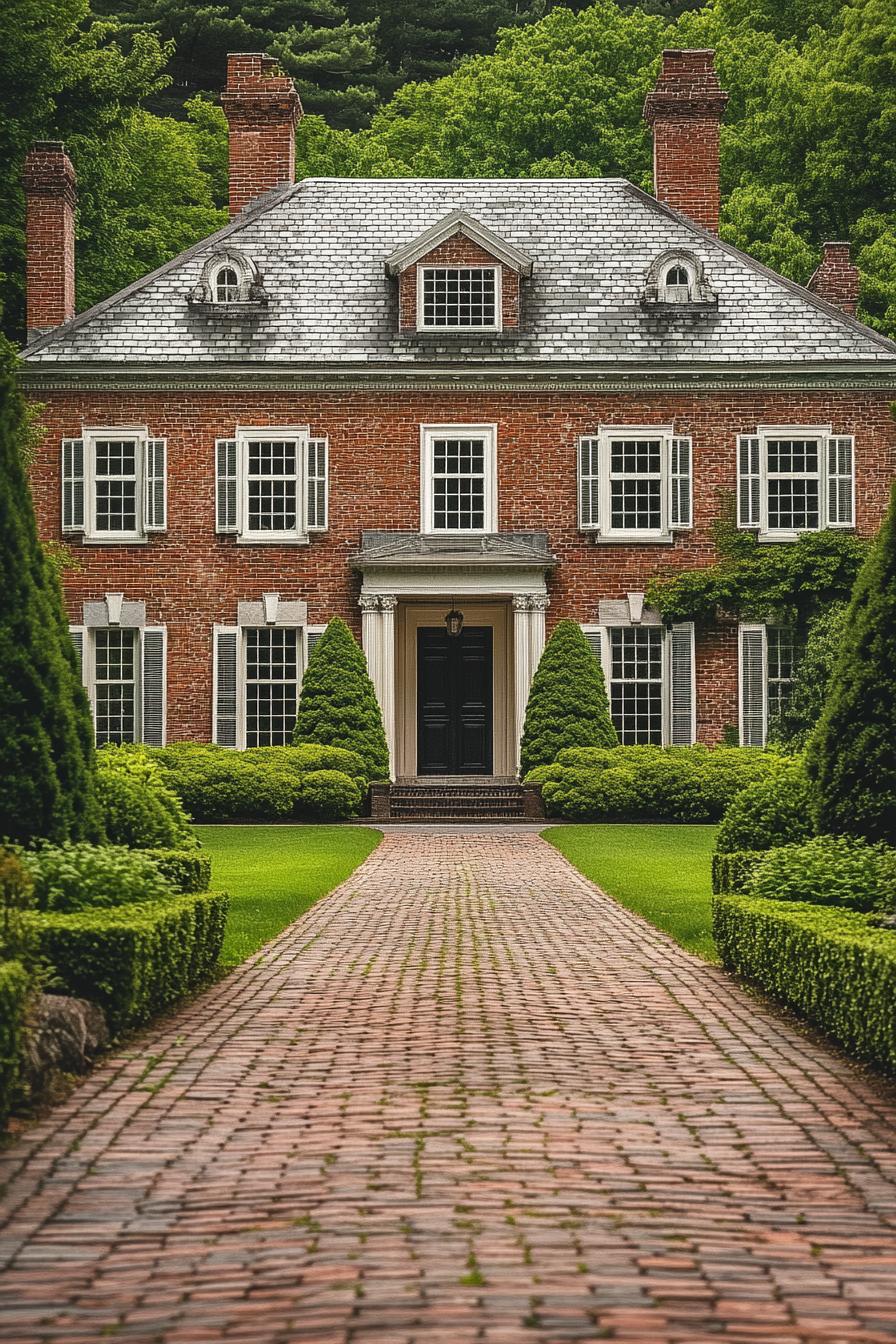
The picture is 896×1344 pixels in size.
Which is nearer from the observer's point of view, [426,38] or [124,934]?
[124,934]

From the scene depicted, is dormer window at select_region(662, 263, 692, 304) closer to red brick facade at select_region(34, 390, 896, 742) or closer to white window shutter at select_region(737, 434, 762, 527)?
red brick facade at select_region(34, 390, 896, 742)

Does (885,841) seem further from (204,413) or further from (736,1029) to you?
(204,413)

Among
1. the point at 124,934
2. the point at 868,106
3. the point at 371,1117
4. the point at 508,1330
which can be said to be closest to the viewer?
the point at 508,1330

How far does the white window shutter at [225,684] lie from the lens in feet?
97.3

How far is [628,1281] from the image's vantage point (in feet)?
16.5

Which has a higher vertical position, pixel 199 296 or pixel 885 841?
pixel 199 296

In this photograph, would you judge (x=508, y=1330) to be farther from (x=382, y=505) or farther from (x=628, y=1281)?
(x=382, y=505)

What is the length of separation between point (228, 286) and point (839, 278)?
1158 cm

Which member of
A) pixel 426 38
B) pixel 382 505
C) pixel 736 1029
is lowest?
pixel 736 1029

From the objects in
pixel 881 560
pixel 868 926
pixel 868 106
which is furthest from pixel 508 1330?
pixel 868 106

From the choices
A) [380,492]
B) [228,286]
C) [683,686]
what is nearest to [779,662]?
[683,686]

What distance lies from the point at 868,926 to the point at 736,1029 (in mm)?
1003

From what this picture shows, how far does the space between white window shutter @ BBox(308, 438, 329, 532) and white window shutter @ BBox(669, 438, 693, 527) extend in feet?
19.0

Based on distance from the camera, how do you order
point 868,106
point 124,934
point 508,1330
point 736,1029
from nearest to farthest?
point 508,1330 < point 124,934 < point 736,1029 < point 868,106
